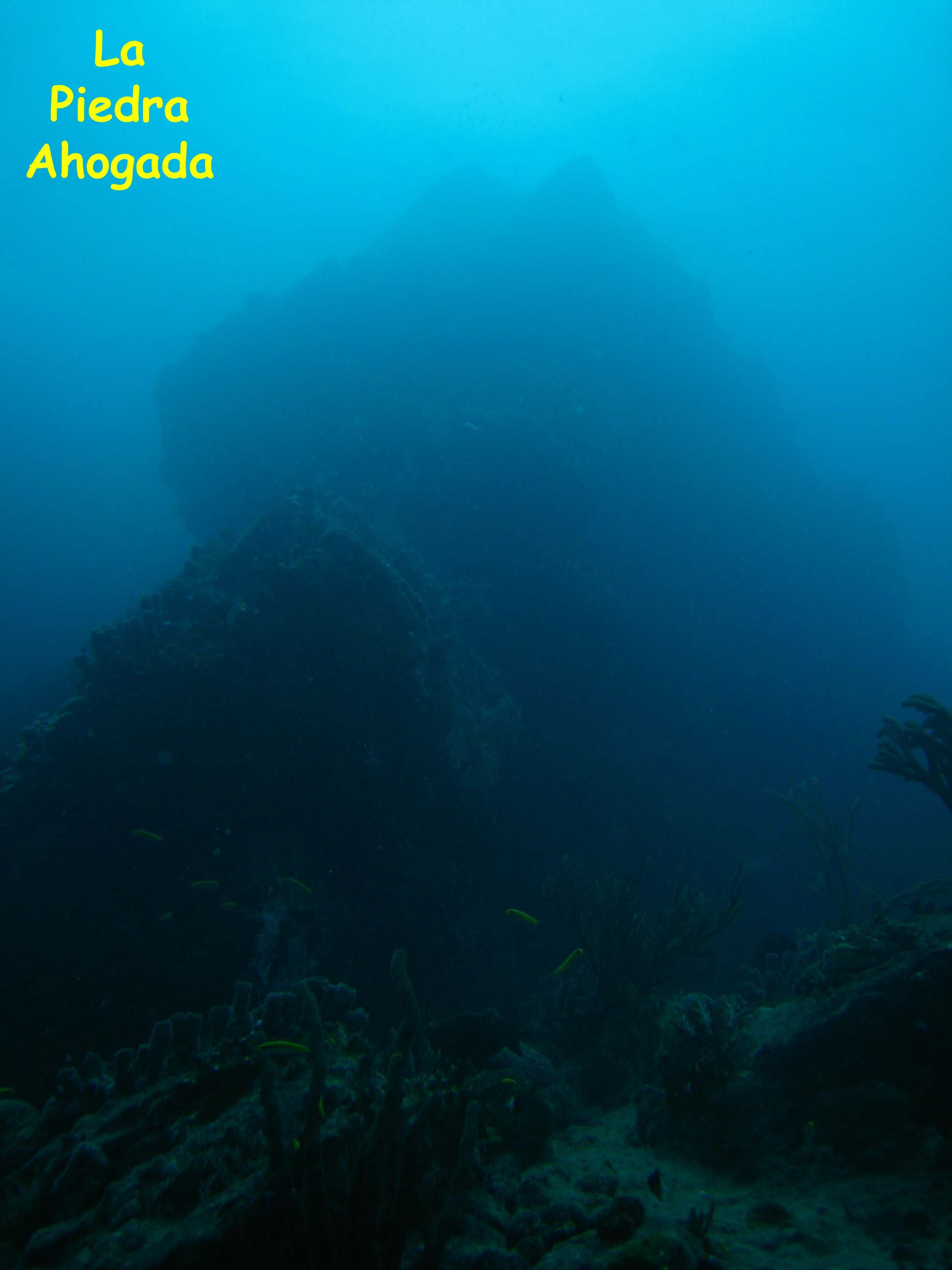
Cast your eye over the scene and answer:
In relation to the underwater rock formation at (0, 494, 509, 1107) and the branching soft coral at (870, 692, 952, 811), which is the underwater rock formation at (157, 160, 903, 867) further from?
the branching soft coral at (870, 692, 952, 811)

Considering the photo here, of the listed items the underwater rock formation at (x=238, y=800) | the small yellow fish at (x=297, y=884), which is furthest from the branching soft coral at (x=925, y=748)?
the small yellow fish at (x=297, y=884)

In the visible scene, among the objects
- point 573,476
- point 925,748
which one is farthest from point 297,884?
point 573,476

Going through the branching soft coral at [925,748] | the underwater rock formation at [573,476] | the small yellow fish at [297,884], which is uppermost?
the underwater rock formation at [573,476]

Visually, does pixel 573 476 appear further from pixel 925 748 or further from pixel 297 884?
pixel 297 884

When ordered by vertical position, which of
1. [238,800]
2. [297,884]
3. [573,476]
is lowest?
[297,884]

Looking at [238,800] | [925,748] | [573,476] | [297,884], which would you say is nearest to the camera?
[925,748]

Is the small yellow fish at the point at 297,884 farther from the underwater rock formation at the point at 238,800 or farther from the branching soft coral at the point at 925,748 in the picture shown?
the branching soft coral at the point at 925,748

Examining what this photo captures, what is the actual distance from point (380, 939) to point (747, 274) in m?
61.9

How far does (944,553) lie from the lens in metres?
46.0

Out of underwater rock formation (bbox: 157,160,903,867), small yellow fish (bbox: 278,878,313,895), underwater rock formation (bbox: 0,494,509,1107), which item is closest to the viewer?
underwater rock formation (bbox: 0,494,509,1107)

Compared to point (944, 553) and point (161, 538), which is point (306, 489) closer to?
point (161, 538)

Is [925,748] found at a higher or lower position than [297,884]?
higher

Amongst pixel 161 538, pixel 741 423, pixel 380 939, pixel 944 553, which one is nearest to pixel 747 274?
pixel 944 553

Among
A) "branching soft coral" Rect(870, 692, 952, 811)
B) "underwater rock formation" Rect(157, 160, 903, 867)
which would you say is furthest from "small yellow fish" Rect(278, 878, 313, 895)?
"branching soft coral" Rect(870, 692, 952, 811)
